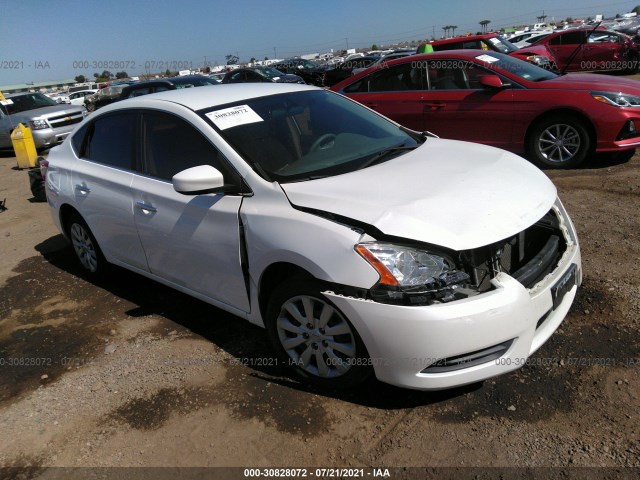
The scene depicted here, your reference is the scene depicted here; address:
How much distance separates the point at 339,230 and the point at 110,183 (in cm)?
226

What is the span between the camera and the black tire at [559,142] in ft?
20.7

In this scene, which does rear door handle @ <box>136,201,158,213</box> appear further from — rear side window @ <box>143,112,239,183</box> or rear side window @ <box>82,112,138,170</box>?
rear side window @ <box>82,112,138,170</box>

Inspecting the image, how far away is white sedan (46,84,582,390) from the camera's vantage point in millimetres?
2445

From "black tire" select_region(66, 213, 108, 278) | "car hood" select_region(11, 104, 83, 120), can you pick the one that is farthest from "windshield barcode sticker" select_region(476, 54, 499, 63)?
"car hood" select_region(11, 104, 83, 120)

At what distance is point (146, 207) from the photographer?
3609 mm

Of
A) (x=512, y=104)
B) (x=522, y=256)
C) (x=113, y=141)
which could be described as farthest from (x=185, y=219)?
(x=512, y=104)

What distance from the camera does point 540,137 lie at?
6.52m

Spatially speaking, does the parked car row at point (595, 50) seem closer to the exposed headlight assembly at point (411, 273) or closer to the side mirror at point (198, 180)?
the side mirror at point (198, 180)

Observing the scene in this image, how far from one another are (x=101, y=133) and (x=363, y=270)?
2.92 metres

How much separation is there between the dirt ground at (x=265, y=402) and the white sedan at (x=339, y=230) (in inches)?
10.7

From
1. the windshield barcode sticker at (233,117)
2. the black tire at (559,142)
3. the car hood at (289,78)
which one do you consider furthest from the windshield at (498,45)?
the windshield barcode sticker at (233,117)

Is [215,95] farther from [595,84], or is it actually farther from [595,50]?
[595,50]

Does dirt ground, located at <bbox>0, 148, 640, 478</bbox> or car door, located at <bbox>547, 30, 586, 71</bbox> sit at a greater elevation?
car door, located at <bbox>547, 30, 586, 71</bbox>

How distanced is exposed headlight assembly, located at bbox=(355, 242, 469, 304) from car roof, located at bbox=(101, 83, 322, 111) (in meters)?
1.73
